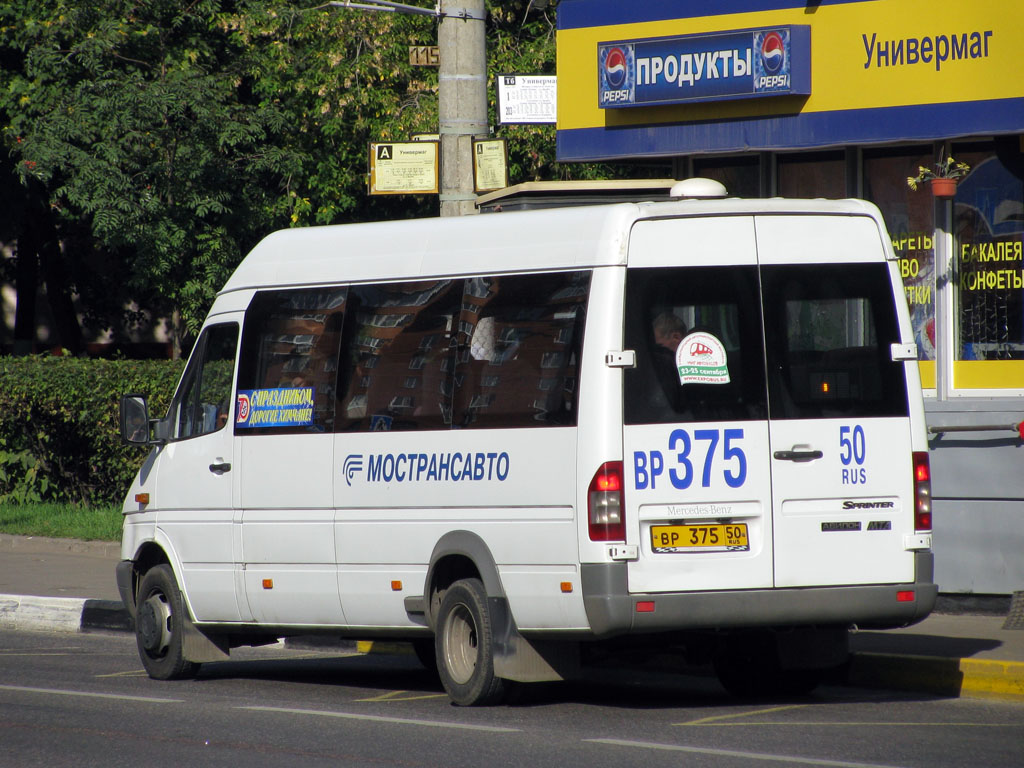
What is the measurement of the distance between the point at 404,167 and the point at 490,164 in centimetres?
69

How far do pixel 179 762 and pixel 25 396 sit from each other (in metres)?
12.7

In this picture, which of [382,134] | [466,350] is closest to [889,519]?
[466,350]

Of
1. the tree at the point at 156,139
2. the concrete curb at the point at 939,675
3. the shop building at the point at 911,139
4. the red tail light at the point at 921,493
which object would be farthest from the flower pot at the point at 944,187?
the tree at the point at 156,139

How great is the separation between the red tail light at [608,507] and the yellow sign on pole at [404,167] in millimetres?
4803

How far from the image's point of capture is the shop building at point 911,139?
40.1 feet

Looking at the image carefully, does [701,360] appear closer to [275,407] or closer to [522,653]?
[522,653]

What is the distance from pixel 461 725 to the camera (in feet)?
27.0

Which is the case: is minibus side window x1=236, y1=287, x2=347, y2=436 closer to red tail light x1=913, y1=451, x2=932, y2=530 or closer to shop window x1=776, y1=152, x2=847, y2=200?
red tail light x1=913, y1=451, x2=932, y2=530

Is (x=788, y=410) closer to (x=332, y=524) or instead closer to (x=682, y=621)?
(x=682, y=621)

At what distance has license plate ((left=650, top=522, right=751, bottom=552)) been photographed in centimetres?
809

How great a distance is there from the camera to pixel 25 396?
1934 centimetres

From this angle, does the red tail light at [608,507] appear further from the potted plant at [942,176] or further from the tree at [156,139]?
the tree at [156,139]

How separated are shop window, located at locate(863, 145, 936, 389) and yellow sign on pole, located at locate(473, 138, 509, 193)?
3.14 m

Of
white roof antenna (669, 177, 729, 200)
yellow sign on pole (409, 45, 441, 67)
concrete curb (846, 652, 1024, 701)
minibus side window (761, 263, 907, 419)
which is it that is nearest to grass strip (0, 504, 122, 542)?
yellow sign on pole (409, 45, 441, 67)
